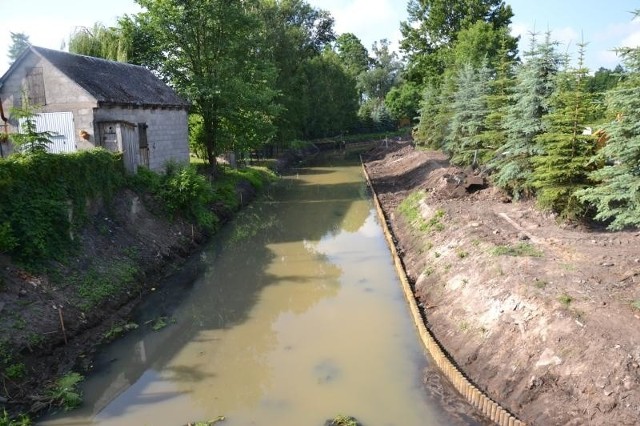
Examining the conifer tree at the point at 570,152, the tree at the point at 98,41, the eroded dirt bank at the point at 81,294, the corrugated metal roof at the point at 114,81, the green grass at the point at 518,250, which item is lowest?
the eroded dirt bank at the point at 81,294

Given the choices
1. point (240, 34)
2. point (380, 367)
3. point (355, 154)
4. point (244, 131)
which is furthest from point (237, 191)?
point (355, 154)

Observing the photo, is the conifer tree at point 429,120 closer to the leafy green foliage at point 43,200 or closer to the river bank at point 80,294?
the river bank at point 80,294

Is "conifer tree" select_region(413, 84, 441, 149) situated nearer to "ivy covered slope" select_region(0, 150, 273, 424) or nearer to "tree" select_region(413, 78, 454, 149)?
"tree" select_region(413, 78, 454, 149)

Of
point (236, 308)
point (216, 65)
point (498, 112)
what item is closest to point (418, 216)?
point (498, 112)

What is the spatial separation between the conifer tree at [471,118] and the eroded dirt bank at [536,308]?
6217 millimetres

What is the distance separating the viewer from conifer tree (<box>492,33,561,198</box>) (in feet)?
54.5

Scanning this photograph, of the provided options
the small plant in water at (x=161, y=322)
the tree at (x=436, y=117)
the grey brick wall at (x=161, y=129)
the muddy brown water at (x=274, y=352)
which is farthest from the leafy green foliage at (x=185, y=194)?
the tree at (x=436, y=117)

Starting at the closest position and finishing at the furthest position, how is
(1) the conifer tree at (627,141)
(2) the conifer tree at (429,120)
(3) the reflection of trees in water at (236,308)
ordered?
(1) the conifer tree at (627,141) → (3) the reflection of trees in water at (236,308) → (2) the conifer tree at (429,120)

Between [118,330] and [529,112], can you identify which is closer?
[118,330]

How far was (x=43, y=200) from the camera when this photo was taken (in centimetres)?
1323

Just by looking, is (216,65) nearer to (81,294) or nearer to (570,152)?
(81,294)

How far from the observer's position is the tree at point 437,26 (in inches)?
1953

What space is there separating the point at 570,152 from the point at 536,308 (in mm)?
6369

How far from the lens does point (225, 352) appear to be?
1184 centimetres
